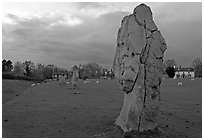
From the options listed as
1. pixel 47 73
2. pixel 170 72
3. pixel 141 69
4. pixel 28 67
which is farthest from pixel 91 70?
pixel 141 69

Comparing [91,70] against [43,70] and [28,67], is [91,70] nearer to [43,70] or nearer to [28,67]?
[43,70]

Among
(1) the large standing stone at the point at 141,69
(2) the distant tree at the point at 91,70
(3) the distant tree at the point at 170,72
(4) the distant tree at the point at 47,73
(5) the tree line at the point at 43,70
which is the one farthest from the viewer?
(2) the distant tree at the point at 91,70

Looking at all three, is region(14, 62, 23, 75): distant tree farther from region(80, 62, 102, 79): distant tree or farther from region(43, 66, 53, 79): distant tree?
region(80, 62, 102, 79): distant tree

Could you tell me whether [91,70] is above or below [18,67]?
below

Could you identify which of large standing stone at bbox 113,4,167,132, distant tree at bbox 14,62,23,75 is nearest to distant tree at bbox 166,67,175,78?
distant tree at bbox 14,62,23,75

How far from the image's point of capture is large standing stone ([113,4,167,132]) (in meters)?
8.09

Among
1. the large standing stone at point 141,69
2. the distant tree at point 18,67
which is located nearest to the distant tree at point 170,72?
the distant tree at point 18,67

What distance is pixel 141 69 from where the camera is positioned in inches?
322

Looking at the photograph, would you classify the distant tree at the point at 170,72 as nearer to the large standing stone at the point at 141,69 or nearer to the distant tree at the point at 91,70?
the distant tree at the point at 91,70

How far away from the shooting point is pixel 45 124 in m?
10.0

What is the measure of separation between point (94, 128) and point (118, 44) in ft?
10.3

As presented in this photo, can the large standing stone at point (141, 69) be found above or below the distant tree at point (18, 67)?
below

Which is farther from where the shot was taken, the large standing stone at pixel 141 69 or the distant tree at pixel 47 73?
the distant tree at pixel 47 73

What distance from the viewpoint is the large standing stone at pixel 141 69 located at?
809 cm
